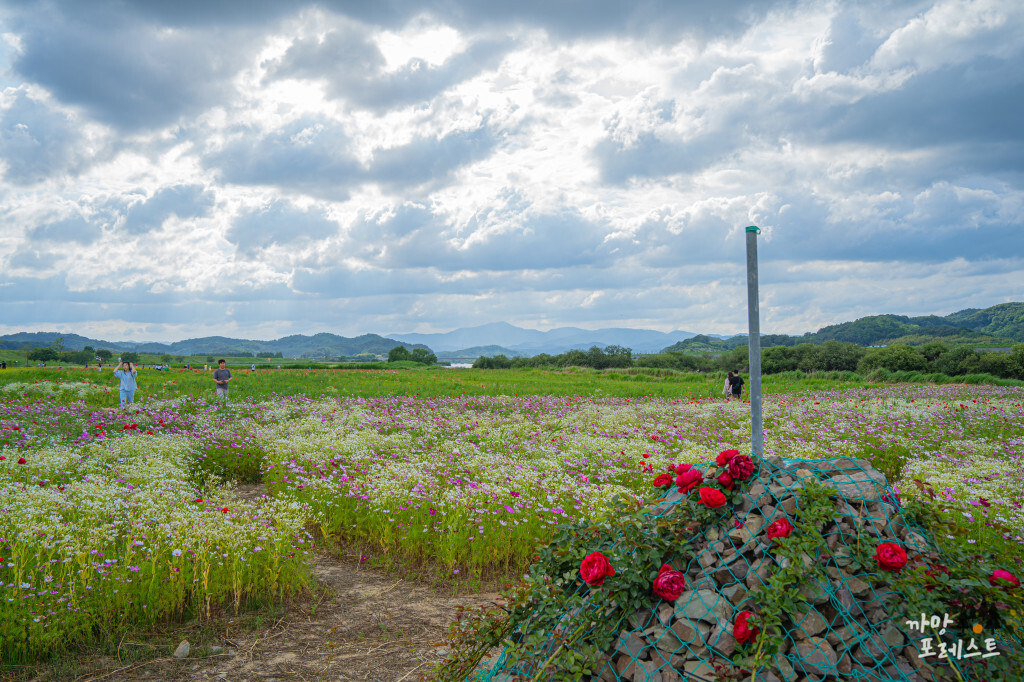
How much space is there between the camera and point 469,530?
732 cm

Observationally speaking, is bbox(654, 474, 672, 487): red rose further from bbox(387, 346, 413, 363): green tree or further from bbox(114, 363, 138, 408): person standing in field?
bbox(387, 346, 413, 363): green tree

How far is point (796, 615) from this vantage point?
3.24 metres

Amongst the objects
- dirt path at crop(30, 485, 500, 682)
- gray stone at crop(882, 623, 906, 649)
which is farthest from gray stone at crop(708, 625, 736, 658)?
dirt path at crop(30, 485, 500, 682)

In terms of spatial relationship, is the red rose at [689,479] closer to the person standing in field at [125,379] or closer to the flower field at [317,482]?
the flower field at [317,482]

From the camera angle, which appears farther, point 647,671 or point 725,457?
point 725,457

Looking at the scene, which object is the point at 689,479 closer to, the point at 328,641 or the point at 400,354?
the point at 328,641

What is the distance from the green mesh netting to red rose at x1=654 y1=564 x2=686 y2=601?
11 centimetres

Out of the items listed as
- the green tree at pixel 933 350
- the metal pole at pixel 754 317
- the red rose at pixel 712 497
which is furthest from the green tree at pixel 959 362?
the red rose at pixel 712 497

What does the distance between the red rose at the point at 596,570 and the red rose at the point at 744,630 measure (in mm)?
775

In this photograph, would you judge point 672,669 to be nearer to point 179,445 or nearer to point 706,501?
point 706,501

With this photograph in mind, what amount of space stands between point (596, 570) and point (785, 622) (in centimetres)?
117

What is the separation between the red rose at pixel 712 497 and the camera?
149 inches

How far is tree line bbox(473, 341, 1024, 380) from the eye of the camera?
39531mm

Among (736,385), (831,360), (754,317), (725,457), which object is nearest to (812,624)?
(725,457)
